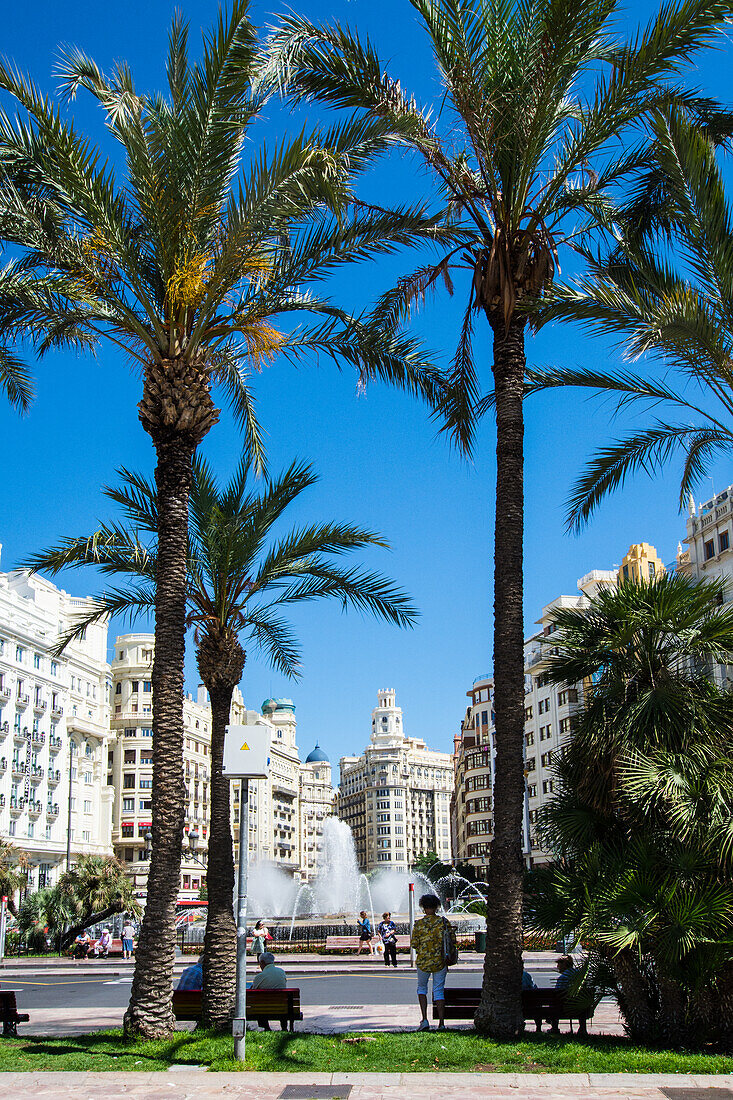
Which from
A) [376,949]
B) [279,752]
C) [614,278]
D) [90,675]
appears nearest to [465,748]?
[90,675]

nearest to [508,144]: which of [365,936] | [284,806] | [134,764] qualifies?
[365,936]

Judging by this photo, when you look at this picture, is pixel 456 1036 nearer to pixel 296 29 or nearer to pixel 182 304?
pixel 182 304

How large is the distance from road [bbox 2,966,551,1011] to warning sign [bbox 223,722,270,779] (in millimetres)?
9632

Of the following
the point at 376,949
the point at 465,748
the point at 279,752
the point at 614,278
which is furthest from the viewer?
the point at 279,752

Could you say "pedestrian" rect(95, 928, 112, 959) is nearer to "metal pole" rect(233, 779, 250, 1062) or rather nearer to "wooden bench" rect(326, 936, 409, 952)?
"wooden bench" rect(326, 936, 409, 952)

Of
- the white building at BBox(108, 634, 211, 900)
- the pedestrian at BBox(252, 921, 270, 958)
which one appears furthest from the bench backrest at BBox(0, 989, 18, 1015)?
the white building at BBox(108, 634, 211, 900)

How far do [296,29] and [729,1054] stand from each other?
1244 cm

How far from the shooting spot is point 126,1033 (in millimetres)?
11367

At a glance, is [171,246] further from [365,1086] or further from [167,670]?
[365,1086]

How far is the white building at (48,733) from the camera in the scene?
6041 centimetres

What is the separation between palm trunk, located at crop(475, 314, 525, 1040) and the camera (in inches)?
431

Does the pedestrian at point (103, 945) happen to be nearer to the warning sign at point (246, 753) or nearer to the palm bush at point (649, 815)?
the palm bush at point (649, 815)

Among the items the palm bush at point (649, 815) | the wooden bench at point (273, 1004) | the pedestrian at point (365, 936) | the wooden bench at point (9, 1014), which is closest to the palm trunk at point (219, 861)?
the wooden bench at point (273, 1004)

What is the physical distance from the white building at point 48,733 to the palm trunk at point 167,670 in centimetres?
4605
